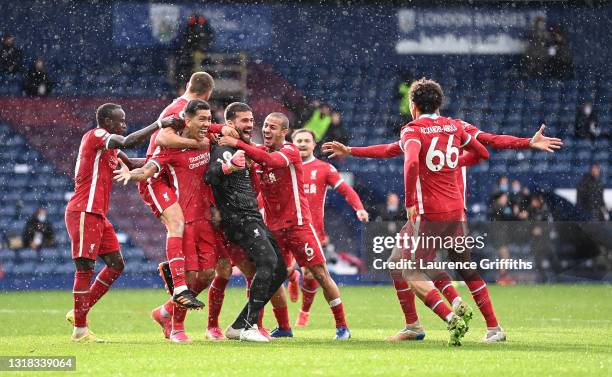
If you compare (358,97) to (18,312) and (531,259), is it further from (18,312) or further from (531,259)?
(18,312)

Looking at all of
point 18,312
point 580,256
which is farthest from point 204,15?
point 18,312

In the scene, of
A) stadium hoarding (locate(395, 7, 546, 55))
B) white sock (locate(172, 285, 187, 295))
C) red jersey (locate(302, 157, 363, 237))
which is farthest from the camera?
stadium hoarding (locate(395, 7, 546, 55))

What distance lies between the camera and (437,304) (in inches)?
368

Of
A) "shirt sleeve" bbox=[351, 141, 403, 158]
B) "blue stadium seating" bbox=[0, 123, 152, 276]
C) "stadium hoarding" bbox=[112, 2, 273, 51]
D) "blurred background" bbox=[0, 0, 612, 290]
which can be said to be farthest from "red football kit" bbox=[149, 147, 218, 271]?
"stadium hoarding" bbox=[112, 2, 273, 51]

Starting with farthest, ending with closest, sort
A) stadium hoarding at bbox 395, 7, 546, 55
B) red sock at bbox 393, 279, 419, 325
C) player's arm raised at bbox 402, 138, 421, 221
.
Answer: stadium hoarding at bbox 395, 7, 546, 55, red sock at bbox 393, 279, 419, 325, player's arm raised at bbox 402, 138, 421, 221

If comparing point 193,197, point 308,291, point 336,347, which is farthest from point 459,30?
point 336,347

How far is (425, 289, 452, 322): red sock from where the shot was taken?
367 inches

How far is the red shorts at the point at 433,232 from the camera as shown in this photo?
9.40 meters

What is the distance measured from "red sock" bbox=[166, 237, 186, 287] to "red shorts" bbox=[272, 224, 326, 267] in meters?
0.93

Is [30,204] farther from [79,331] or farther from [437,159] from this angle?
[437,159]

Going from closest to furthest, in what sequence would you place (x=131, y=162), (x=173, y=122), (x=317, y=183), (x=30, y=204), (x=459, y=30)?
(x=173, y=122), (x=131, y=162), (x=317, y=183), (x=30, y=204), (x=459, y=30)

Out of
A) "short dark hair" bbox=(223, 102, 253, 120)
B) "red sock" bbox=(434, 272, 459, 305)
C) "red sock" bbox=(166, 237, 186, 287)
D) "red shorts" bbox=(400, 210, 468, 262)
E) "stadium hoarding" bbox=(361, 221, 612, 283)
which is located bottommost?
"stadium hoarding" bbox=(361, 221, 612, 283)

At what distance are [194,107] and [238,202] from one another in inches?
34.7

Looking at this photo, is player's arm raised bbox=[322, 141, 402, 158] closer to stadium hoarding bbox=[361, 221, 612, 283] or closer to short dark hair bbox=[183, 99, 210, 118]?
short dark hair bbox=[183, 99, 210, 118]
